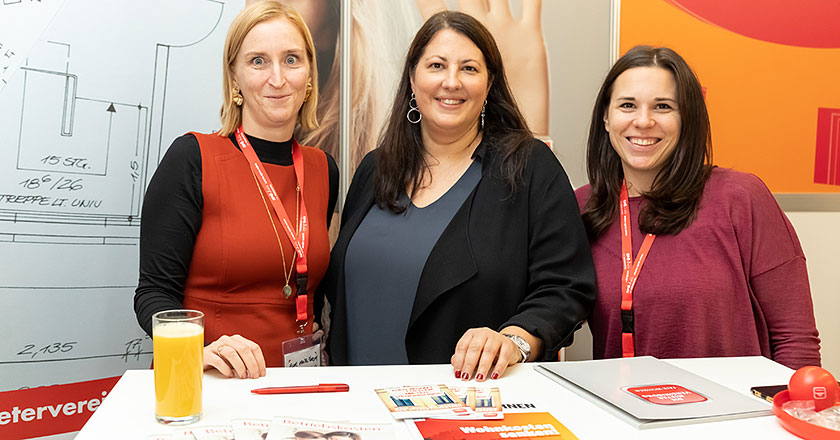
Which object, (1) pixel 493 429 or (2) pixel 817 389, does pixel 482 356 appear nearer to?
(1) pixel 493 429

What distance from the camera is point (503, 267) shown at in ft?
5.84

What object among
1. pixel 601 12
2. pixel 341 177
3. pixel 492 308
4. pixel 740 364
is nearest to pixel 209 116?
pixel 341 177

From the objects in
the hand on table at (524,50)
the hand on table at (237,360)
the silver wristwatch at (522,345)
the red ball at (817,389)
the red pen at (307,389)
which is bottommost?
the red pen at (307,389)

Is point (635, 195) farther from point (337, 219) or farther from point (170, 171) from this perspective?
point (170, 171)

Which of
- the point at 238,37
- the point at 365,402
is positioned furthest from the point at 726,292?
the point at 238,37

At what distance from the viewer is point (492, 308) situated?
178cm

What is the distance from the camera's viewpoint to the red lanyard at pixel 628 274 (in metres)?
1.86

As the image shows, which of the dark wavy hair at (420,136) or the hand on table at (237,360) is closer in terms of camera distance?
the hand on table at (237,360)

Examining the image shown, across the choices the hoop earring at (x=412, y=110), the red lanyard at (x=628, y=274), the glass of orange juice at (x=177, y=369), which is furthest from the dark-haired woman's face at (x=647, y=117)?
the glass of orange juice at (x=177, y=369)

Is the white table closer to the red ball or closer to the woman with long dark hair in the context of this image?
the red ball

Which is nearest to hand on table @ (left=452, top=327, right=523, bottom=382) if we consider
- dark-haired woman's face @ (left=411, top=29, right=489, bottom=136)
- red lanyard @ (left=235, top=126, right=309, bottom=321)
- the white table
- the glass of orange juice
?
the white table

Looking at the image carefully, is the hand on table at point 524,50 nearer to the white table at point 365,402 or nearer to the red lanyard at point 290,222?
the red lanyard at point 290,222

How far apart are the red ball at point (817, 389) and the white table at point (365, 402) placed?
0.22 ft

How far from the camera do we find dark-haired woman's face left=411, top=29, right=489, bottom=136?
6.41 ft
